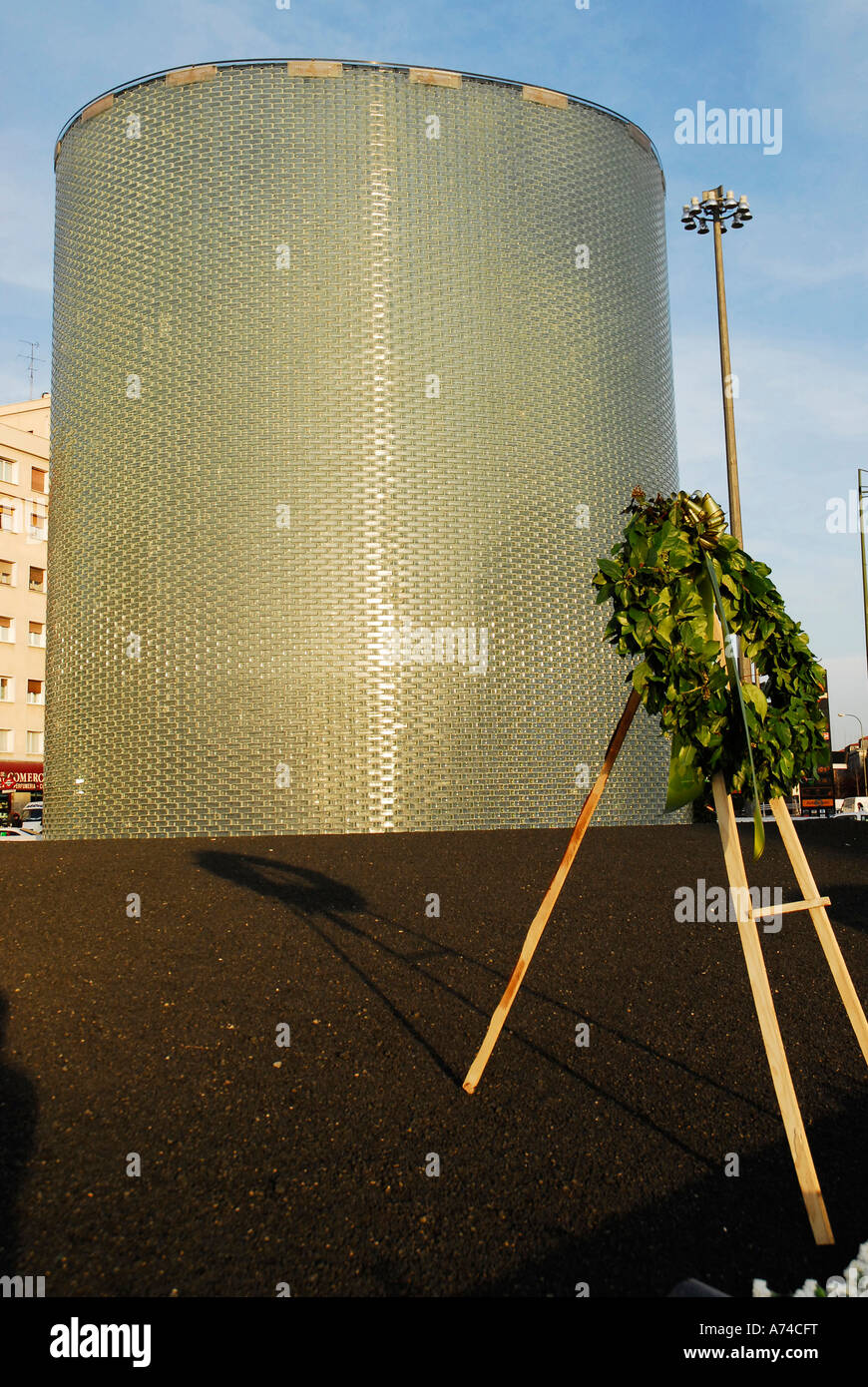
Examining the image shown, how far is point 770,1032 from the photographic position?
3.28 metres

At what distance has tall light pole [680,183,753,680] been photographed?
1862cm

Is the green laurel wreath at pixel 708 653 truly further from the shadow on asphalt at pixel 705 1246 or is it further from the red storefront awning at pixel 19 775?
the red storefront awning at pixel 19 775

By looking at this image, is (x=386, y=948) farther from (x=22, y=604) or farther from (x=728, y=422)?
(x=22, y=604)

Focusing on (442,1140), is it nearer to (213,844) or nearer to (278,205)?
(213,844)

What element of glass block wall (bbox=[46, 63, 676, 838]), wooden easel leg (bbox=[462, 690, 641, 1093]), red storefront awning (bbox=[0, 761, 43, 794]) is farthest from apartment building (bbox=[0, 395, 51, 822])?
wooden easel leg (bbox=[462, 690, 641, 1093])

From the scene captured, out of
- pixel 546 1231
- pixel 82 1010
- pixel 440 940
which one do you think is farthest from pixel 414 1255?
pixel 440 940

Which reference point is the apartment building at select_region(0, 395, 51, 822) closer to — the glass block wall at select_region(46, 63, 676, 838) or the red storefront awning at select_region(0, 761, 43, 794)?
the red storefront awning at select_region(0, 761, 43, 794)

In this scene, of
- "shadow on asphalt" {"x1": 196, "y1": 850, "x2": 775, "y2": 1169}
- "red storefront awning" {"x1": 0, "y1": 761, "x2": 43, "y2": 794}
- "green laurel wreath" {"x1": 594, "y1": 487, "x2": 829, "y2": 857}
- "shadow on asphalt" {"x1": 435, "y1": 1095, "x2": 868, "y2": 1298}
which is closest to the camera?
"shadow on asphalt" {"x1": 435, "y1": 1095, "x2": 868, "y2": 1298}

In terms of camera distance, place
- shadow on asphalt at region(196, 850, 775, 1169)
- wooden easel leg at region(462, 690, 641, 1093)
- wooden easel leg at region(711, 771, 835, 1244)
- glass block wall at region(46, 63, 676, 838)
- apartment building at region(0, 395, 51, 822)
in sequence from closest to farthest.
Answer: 1. wooden easel leg at region(711, 771, 835, 1244)
2. wooden easel leg at region(462, 690, 641, 1093)
3. shadow on asphalt at region(196, 850, 775, 1169)
4. glass block wall at region(46, 63, 676, 838)
5. apartment building at region(0, 395, 51, 822)

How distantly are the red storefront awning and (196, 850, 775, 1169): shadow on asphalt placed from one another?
32978 millimetres

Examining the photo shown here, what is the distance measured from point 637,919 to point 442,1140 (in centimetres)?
469

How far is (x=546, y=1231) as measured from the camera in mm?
3158

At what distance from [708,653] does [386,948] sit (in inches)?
177

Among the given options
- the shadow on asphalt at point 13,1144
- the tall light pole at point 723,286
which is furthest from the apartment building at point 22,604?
the shadow on asphalt at point 13,1144
